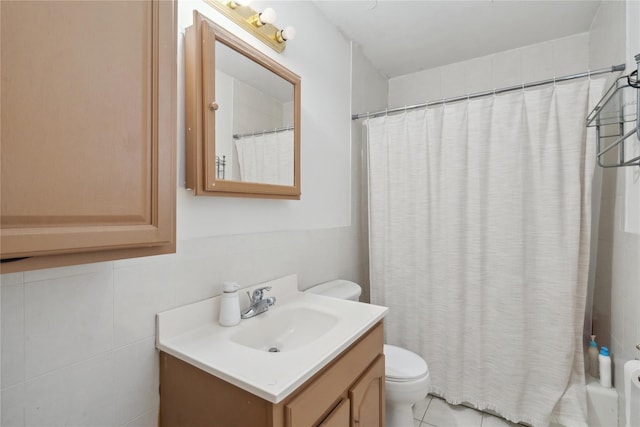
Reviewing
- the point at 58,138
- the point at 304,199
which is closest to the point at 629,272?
the point at 304,199

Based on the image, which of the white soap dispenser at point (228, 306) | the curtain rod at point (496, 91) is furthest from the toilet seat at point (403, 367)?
the curtain rod at point (496, 91)

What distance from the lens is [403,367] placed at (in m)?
1.52

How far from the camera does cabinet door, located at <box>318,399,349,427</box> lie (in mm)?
908

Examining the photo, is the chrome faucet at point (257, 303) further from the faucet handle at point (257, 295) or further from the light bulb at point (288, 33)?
the light bulb at point (288, 33)

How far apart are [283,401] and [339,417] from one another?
0.32 meters

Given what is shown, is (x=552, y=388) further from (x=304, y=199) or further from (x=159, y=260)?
(x=159, y=260)

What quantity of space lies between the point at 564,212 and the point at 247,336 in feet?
5.52

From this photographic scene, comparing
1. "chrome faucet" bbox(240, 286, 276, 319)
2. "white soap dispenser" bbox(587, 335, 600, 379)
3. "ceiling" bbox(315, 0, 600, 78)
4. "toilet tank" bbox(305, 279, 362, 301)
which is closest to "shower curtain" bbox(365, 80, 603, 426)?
"white soap dispenser" bbox(587, 335, 600, 379)

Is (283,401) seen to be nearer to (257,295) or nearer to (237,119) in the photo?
(257,295)

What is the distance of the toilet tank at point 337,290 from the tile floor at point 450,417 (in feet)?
2.70

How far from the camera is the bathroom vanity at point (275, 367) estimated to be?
2.55 feet

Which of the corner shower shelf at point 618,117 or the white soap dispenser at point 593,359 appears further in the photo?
the white soap dispenser at point 593,359

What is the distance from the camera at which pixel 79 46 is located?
1.83 ft

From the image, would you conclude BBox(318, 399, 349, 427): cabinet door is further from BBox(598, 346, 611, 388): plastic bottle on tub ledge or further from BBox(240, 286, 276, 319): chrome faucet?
BBox(598, 346, 611, 388): plastic bottle on tub ledge
